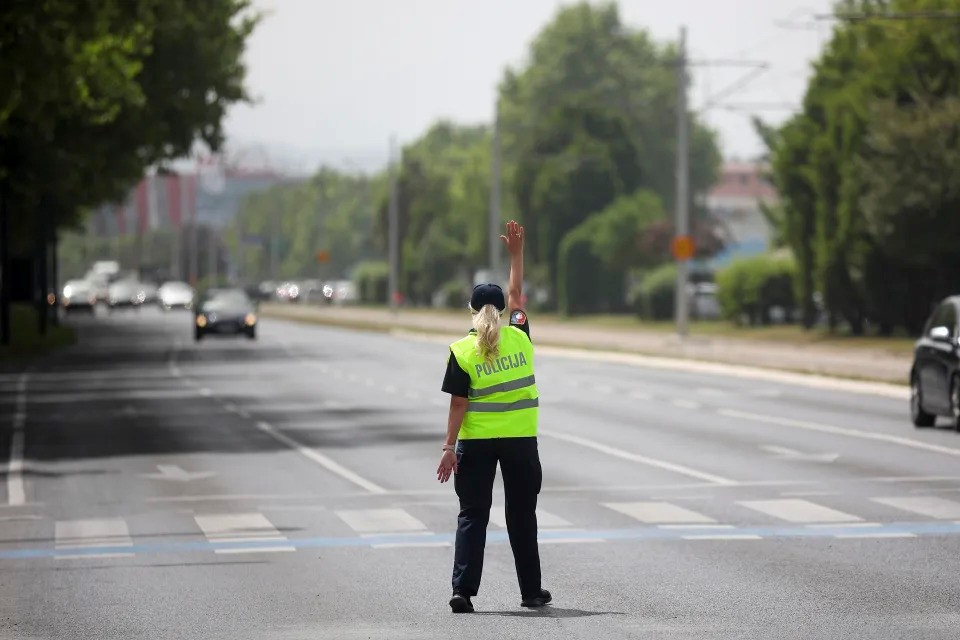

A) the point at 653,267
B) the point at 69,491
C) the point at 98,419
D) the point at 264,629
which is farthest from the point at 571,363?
the point at 653,267

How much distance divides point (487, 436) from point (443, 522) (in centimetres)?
523

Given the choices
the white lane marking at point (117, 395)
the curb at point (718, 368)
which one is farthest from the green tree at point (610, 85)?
the white lane marking at point (117, 395)

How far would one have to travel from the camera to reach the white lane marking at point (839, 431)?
24.0 m

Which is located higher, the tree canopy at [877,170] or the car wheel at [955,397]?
the tree canopy at [877,170]

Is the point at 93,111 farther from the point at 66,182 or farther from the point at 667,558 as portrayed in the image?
the point at 667,558

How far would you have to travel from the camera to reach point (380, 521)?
17188 millimetres

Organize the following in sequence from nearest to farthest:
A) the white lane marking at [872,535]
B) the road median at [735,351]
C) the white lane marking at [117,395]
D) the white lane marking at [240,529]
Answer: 1. the white lane marking at [872,535]
2. the white lane marking at [240,529]
3. the white lane marking at [117,395]
4. the road median at [735,351]

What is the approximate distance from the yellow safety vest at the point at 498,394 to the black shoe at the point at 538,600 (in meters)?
0.87

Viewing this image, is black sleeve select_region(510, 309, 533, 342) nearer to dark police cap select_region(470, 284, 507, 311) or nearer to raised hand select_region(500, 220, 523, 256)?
dark police cap select_region(470, 284, 507, 311)

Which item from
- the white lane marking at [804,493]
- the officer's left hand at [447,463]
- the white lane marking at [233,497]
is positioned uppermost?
the officer's left hand at [447,463]

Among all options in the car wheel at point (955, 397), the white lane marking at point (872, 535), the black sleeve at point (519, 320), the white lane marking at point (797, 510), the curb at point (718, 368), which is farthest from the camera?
the curb at point (718, 368)

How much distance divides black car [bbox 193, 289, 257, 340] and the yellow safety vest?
56.6 metres

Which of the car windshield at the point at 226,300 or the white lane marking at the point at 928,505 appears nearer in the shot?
the white lane marking at the point at 928,505

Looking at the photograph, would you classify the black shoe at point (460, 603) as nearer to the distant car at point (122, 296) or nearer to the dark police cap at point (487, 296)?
the dark police cap at point (487, 296)
